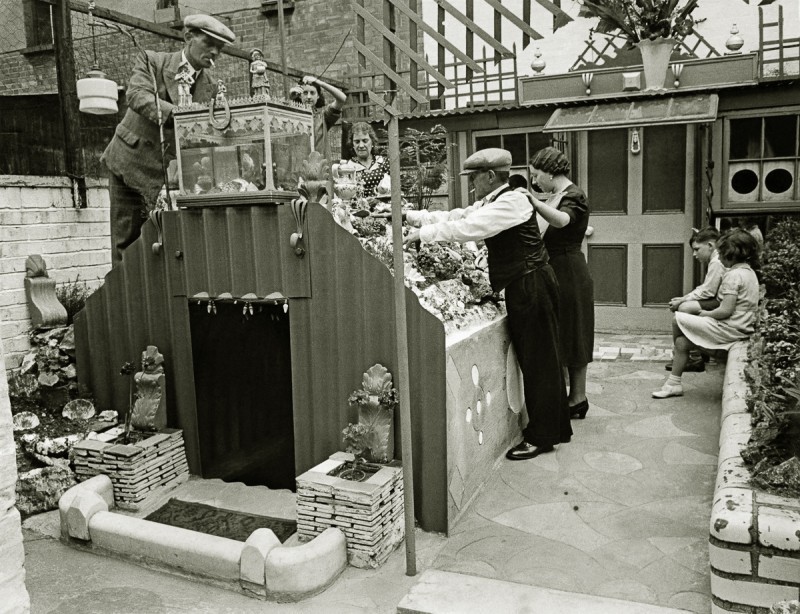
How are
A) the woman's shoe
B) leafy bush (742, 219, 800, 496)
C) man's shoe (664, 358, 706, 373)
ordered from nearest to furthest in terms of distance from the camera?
leafy bush (742, 219, 800, 496) < the woman's shoe < man's shoe (664, 358, 706, 373)

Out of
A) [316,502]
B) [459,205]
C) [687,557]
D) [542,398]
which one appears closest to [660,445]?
[542,398]

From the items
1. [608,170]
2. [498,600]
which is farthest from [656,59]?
[498,600]

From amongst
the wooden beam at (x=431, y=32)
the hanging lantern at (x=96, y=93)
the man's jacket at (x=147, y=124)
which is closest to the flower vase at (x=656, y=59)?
the man's jacket at (x=147, y=124)

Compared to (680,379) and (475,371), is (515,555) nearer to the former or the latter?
(475,371)

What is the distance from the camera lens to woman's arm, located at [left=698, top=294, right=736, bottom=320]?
5.94 metres

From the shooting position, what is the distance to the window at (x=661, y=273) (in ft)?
30.2

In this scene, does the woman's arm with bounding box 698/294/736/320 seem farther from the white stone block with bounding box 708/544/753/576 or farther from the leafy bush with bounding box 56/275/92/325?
the leafy bush with bounding box 56/275/92/325

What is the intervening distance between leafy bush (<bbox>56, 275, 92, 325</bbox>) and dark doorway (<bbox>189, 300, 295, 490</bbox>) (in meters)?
2.02

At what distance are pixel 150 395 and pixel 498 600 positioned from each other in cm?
274

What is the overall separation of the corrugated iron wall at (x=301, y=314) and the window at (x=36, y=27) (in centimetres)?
537

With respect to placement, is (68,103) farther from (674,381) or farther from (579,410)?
(674,381)

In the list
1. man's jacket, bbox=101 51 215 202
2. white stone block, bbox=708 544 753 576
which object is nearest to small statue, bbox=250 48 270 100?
man's jacket, bbox=101 51 215 202

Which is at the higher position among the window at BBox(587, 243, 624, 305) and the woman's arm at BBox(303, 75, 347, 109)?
the woman's arm at BBox(303, 75, 347, 109)

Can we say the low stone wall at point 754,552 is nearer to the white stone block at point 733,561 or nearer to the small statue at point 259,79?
the white stone block at point 733,561
